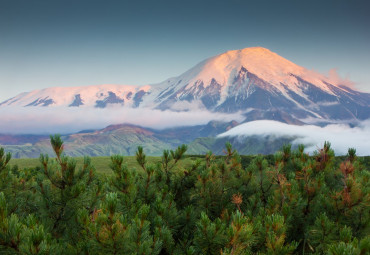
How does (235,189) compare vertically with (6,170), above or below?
below

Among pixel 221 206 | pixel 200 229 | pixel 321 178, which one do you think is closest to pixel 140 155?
pixel 221 206

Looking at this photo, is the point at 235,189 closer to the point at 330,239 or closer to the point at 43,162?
the point at 330,239

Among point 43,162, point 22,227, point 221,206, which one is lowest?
point 221,206

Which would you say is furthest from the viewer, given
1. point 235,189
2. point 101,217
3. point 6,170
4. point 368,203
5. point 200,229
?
point 235,189

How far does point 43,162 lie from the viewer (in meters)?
5.04

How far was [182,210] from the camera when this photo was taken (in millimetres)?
5602

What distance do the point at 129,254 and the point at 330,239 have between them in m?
2.87

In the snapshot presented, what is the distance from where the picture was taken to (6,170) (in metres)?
6.25

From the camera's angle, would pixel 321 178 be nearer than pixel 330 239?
No

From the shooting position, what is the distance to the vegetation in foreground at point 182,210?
3141 mm

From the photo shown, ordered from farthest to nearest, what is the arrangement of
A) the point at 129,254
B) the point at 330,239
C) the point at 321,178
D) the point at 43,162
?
the point at 321,178, the point at 43,162, the point at 330,239, the point at 129,254

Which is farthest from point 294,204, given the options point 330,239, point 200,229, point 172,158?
point 172,158

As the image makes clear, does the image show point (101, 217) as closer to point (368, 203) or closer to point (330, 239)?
point (330, 239)

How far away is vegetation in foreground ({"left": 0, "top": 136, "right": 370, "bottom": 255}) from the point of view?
124 inches
